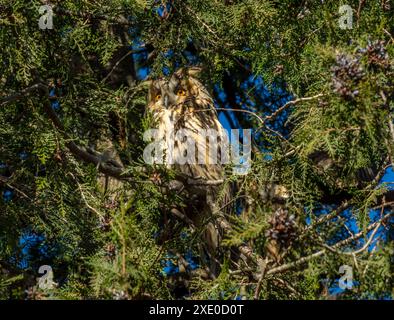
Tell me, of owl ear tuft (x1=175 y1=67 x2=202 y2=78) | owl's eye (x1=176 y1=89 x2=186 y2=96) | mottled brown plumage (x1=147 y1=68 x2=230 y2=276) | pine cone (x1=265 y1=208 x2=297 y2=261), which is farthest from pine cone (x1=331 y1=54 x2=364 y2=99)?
owl's eye (x1=176 y1=89 x2=186 y2=96)

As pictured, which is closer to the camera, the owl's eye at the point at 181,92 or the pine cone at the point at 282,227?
the pine cone at the point at 282,227

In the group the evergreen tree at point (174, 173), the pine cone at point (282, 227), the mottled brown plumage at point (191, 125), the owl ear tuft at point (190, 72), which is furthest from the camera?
the owl ear tuft at point (190, 72)

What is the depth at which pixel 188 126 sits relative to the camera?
15.4ft

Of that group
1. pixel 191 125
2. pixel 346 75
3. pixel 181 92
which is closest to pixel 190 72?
pixel 181 92

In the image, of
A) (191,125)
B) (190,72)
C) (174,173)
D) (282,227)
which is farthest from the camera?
(190,72)

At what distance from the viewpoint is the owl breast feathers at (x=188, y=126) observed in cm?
463

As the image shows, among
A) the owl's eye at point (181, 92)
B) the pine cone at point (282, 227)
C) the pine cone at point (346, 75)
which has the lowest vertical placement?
the pine cone at point (282, 227)

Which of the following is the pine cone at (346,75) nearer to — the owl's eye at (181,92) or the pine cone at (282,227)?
the pine cone at (282,227)

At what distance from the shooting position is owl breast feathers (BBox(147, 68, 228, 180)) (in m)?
4.63

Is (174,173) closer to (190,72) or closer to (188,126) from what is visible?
(188,126)

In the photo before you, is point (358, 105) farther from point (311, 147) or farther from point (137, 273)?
point (137, 273)

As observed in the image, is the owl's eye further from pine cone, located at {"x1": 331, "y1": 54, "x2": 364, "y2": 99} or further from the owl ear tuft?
pine cone, located at {"x1": 331, "y1": 54, "x2": 364, "y2": 99}

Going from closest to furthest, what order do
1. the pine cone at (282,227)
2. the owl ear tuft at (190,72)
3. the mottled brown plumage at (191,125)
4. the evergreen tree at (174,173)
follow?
the pine cone at (282,227)
the evergreen tree at (174,173)
the mottled brown plumage at (191,125)
the owl ear tuft at (190,72)

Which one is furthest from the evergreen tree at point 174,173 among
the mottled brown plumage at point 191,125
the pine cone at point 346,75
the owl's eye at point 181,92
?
the owl's eye at point 181,92
